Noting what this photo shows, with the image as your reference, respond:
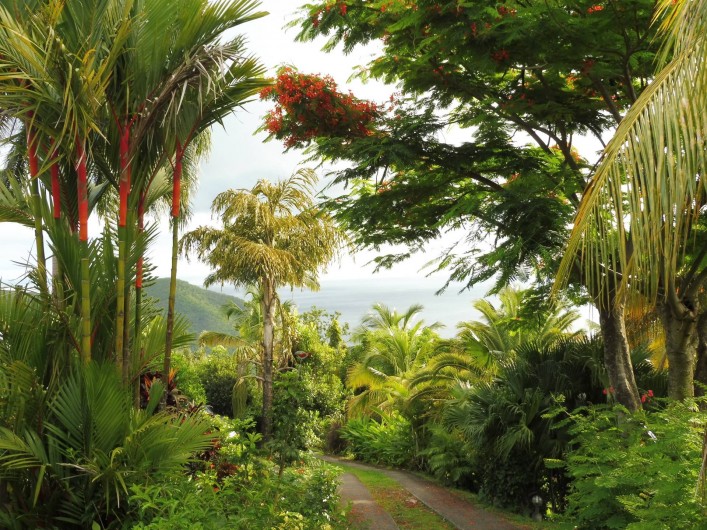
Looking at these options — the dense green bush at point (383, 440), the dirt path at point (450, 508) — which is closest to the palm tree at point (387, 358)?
the dense green bush at point (383, 440)

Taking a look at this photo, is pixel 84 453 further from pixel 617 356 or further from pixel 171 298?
pixel 617 356

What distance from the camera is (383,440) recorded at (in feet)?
73.0

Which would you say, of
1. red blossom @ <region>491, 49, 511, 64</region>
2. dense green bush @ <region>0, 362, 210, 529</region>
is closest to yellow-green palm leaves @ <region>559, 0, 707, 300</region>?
dense green bush @ <region>0, 362, 210, 529</region>

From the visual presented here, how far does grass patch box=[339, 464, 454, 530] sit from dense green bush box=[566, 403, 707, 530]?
266 cm

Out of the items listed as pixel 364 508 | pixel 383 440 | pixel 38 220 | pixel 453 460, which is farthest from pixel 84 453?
pixel 383 440

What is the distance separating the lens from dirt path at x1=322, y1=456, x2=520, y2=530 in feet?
34.0

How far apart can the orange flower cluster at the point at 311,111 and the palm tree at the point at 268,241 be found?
8783 mm

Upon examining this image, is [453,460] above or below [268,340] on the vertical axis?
below

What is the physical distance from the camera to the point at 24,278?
6148 millimetres

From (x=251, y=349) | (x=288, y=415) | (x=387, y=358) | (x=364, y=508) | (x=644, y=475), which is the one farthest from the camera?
(x=387, y=358)

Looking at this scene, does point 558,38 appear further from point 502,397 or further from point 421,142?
point 502,397

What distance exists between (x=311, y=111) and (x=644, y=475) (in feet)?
21.0

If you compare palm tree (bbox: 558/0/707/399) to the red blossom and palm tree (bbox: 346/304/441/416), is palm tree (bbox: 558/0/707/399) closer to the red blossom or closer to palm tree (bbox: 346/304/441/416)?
the red blossom

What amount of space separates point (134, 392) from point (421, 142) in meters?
5.24
